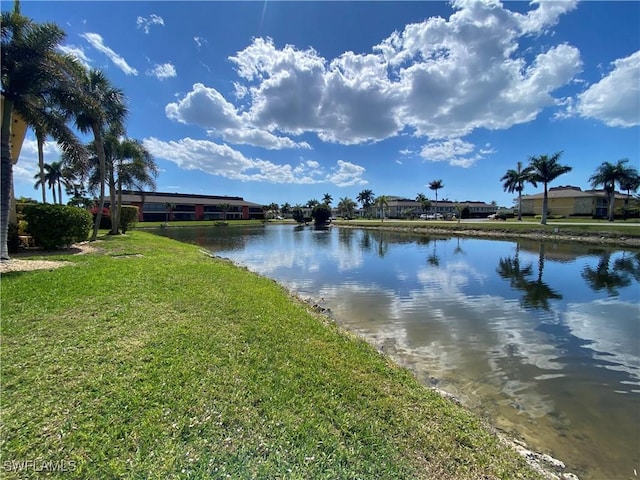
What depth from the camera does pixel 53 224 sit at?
13.6m

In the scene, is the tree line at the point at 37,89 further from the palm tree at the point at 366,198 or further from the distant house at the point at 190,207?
the palm tree at the point at 366,198

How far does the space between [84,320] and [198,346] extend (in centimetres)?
262

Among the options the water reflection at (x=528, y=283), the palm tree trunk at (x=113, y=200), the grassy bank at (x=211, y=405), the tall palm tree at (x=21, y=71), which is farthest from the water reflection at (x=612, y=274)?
the palm tree trunk at (x=113, y=200)

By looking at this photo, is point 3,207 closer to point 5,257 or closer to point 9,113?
point 5,257

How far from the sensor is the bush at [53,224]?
43.1ft

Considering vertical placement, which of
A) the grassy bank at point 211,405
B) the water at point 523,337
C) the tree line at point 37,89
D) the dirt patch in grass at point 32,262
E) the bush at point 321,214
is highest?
the tree line at point 37,89


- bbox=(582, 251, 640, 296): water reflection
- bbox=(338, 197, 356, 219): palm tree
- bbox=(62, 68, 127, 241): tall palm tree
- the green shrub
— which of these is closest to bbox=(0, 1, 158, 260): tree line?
bbox=(62, 68, 127, 241): tall palm tree

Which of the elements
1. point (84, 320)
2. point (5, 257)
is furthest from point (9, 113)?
point (84, 320)

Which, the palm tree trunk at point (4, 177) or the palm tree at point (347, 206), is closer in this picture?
the palm tree trunk at point (4, 177)

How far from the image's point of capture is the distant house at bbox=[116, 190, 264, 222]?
7925 cm

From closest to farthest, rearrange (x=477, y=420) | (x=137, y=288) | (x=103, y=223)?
(x=477, y=420) → (x=137, y=288) → (x=103, y=223)

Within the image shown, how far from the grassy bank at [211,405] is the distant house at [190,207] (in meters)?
77.0

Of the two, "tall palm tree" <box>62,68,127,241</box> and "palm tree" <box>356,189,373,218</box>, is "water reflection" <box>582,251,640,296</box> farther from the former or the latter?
"palm tree" <box>356,189,373,218</box>

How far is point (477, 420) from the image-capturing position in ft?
15.0
